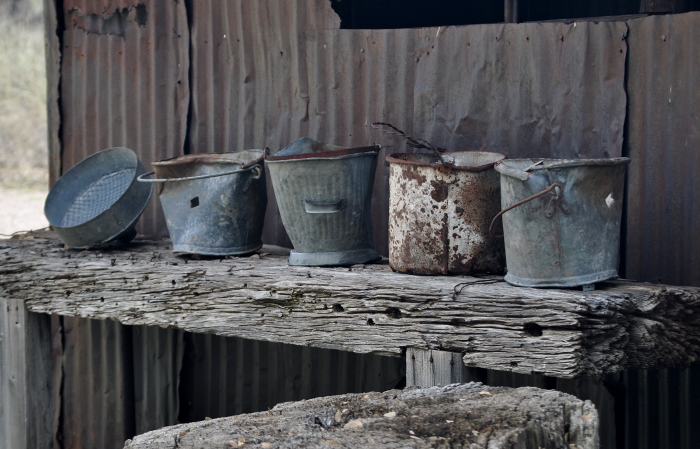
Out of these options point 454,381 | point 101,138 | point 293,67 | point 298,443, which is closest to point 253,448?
point 298,443

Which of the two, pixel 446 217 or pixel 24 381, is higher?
pixel 446 217

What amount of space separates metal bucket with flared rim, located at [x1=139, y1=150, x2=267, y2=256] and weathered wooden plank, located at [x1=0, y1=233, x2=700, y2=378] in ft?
0.36

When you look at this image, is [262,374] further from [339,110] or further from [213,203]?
[339,110]

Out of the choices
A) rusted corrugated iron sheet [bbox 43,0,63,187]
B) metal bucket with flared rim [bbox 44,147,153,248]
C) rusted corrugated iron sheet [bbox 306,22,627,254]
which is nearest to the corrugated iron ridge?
rusted corrugated iron sheet [bbox 306,22,627,254]

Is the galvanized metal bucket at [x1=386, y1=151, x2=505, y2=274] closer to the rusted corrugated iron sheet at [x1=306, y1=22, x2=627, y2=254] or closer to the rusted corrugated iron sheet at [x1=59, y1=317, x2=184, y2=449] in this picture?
the rusted corrugated iron sheet at [x1=306, y1=22, x2=627, y2=254]

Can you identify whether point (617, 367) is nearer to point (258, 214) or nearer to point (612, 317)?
point (612, 317)

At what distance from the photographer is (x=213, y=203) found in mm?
4441

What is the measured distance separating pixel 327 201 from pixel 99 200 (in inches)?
61.8

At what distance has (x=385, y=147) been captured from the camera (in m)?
4.52

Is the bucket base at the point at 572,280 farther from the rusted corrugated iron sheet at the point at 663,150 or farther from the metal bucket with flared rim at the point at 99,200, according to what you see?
the metal bucket with flared rim at the point at 99,200

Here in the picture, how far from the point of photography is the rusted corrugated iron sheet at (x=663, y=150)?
387cm

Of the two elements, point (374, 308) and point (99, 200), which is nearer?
point (374, 308)

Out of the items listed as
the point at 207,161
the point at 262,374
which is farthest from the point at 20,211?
the point at 207,161

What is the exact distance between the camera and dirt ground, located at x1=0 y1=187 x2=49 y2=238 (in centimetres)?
1080
